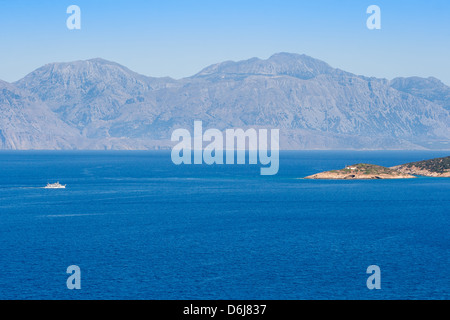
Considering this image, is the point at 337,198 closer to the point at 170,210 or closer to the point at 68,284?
the point at 170,210

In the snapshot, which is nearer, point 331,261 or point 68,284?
point 68,284

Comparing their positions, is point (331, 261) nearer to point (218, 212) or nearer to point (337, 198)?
point (218, 212)

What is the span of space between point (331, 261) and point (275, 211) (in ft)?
219

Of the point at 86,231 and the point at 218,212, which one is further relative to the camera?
the point at 218,212

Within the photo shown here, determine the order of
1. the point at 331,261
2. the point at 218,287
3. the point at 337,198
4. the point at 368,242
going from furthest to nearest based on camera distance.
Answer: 1. the point at 337,198
2. the point at 368,242
3. the point at 331,261
4. the point at 218,287

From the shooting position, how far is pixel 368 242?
378 feet
